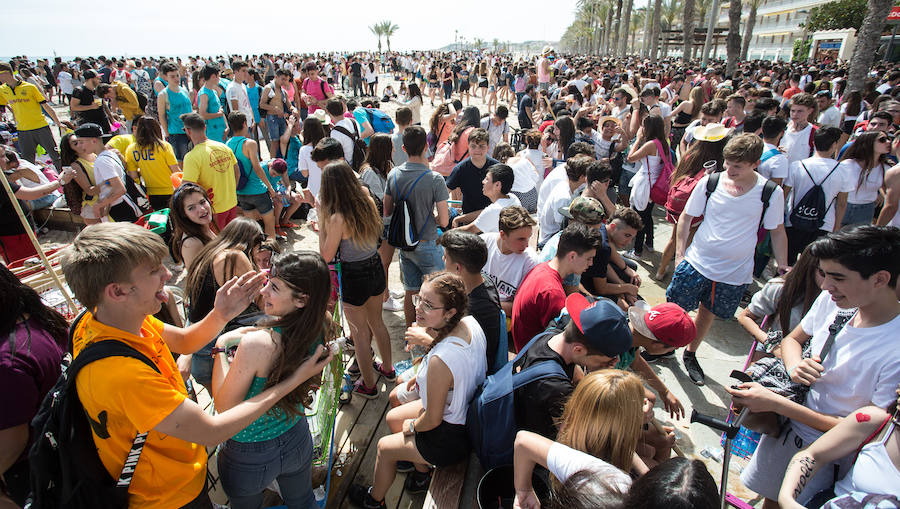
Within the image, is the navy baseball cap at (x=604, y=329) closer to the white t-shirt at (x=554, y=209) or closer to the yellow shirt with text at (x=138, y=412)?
the yellow shirt with text at (x=138, y=412)

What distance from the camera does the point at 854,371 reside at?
206 cm

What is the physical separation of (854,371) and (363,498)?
269 cm

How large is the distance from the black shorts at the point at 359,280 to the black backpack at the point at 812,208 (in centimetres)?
436

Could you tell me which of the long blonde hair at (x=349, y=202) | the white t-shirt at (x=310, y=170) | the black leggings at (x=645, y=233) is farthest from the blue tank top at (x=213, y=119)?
the black leggings at (x=645, y=233)

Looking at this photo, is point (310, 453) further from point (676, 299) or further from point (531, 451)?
point (676, 299)

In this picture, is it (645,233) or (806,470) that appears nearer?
(806,470)

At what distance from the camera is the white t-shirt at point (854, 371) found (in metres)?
1.95

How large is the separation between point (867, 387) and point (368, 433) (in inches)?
114

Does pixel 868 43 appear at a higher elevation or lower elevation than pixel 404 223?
higher

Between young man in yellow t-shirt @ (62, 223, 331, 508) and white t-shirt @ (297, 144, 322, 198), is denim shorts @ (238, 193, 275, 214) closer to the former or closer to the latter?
white t-shirt @ (297, 144, 322, 198)

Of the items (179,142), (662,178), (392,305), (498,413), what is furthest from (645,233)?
(179,142)

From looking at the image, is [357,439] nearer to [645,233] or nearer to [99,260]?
[99,260]

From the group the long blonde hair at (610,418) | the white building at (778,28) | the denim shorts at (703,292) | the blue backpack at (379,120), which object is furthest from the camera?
the white building at (778,28)

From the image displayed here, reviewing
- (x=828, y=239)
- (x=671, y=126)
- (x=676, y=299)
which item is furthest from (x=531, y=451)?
(x=671, y=126)
